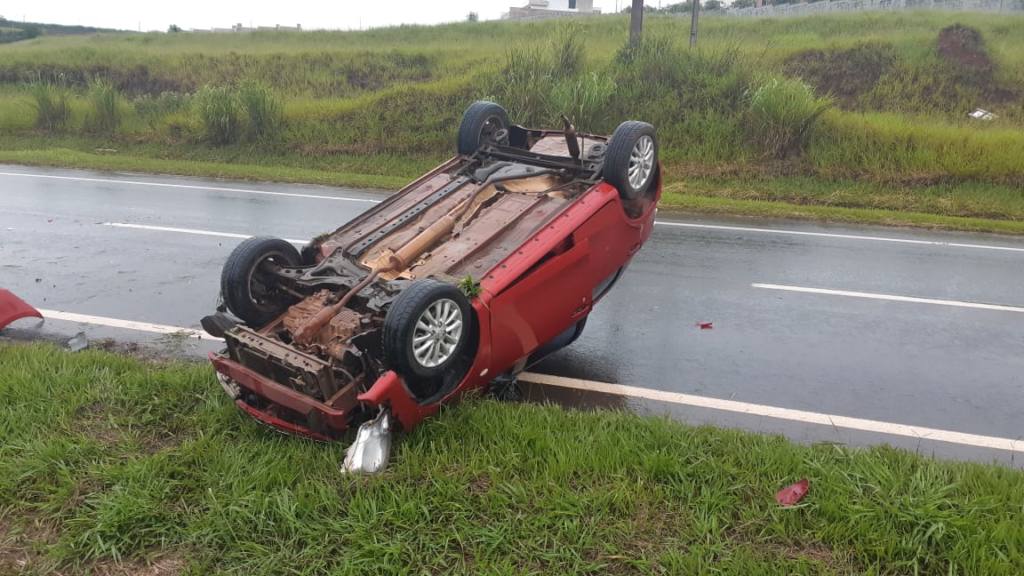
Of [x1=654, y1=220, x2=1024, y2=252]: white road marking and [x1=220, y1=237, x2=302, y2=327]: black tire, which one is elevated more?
[x1=220, y1=237, x2=302, y2=327]: black tire

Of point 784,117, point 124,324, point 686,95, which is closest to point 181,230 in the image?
point 124,324

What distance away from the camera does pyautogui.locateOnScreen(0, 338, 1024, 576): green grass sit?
2.96 metres

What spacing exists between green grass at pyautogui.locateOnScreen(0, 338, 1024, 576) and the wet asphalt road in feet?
3.18

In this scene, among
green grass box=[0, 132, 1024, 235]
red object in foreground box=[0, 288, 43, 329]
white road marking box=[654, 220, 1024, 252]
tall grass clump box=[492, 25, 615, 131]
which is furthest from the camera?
tall grass clump box=[492, 25, 615, 131]

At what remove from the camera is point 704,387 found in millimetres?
4887

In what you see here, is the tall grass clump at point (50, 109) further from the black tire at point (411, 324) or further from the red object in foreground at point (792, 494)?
the red object in foreground at point (792, 494)

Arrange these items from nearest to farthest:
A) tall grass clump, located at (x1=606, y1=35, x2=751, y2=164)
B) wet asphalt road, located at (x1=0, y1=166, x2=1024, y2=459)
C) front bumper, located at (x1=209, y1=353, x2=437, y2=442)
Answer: front bumper, located at (x1=209, y1=353, x2=437, y2=442) < wet asphalt road, located at (x1=0, y1=166, x2=1024, y2=459) < tall grass clump, located at (x1=606, y1=35, x2=751, y2=164)

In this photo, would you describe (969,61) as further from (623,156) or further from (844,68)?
(623,156)

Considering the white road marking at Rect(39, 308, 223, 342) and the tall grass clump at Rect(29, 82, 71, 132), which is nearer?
the white road marking at Rect(39, 308, 223, 342)

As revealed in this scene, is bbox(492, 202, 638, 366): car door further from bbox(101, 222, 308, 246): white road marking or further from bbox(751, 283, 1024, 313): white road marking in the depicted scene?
bbox(101, 222, 308, 246): white road marking

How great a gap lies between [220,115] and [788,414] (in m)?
14.2

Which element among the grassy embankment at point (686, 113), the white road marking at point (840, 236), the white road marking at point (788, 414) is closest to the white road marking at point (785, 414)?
the white road marking at point (788, 414)

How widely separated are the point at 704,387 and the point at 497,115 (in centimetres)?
260

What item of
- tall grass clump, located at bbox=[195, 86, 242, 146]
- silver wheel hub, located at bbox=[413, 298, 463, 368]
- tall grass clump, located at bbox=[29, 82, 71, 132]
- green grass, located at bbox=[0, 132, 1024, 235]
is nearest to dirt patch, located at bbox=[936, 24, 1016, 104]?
green grass, located at bbox=[0, 132, 1024, 235]
